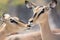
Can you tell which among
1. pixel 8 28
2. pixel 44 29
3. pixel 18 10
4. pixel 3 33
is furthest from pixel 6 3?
pixel 44 29

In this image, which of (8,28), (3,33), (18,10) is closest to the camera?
(3,33)

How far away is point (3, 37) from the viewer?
250 cm

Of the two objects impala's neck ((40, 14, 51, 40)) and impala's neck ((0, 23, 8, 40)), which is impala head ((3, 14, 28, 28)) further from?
impala's neck ((40, 14, 51, 40))

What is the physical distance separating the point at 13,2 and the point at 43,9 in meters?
0.86

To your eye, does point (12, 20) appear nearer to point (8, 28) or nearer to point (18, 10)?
point (8, 28)

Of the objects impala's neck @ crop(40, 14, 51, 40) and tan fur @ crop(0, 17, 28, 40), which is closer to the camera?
impala's neck @ crop(40, 14, 51, 40)

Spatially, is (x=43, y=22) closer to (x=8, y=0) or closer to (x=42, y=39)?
(x=42, y=39)

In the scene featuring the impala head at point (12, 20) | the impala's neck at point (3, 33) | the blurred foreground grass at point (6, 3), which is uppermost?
the blurred foreground grass at point (6, 3)

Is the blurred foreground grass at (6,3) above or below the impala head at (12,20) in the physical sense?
above

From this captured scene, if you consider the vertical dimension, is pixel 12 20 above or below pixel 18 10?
below

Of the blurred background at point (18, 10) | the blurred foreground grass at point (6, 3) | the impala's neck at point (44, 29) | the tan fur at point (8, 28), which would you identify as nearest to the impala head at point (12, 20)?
the tan fur at point (8, 28)

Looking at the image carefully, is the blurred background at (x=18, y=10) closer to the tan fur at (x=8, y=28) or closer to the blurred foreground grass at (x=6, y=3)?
the blurred foreground grass at (x=6, y=3)

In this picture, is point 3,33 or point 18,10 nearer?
point 3,33

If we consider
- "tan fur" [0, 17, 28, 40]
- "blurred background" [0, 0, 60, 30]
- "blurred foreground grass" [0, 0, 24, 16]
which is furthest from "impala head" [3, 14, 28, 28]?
"blurred foreground grass" [0, 0, 24, 16]
